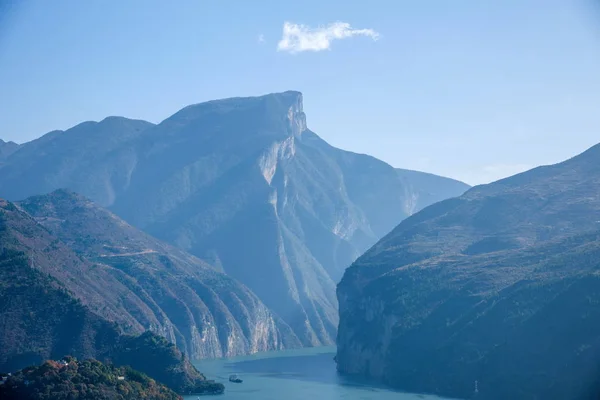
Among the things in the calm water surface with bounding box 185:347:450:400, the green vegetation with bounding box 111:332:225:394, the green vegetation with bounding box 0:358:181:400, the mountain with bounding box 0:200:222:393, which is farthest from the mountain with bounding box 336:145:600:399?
the green vegetation with bounding box 0:358:181:400

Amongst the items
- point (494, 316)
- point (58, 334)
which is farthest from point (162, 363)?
point (494, 316)

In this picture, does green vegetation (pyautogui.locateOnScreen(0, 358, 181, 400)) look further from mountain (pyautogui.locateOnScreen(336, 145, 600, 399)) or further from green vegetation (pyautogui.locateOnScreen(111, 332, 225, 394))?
mountain (pyautogui.locateOnScreen(336, 145, 600, 399))

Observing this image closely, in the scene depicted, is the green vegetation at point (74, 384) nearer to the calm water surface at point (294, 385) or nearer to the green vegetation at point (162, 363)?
the calm water surface at point (294, 385)

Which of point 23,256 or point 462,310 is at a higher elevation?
point 23,256

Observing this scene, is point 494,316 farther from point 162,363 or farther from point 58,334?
Answer: point 58,334

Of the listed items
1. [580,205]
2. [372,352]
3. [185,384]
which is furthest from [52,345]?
[580,205]

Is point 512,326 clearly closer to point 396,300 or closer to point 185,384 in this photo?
point 396,300

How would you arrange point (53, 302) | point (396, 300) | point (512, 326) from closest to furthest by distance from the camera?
1. point (512, 326)
2. point (53, 302)
3. point (396, 300)
